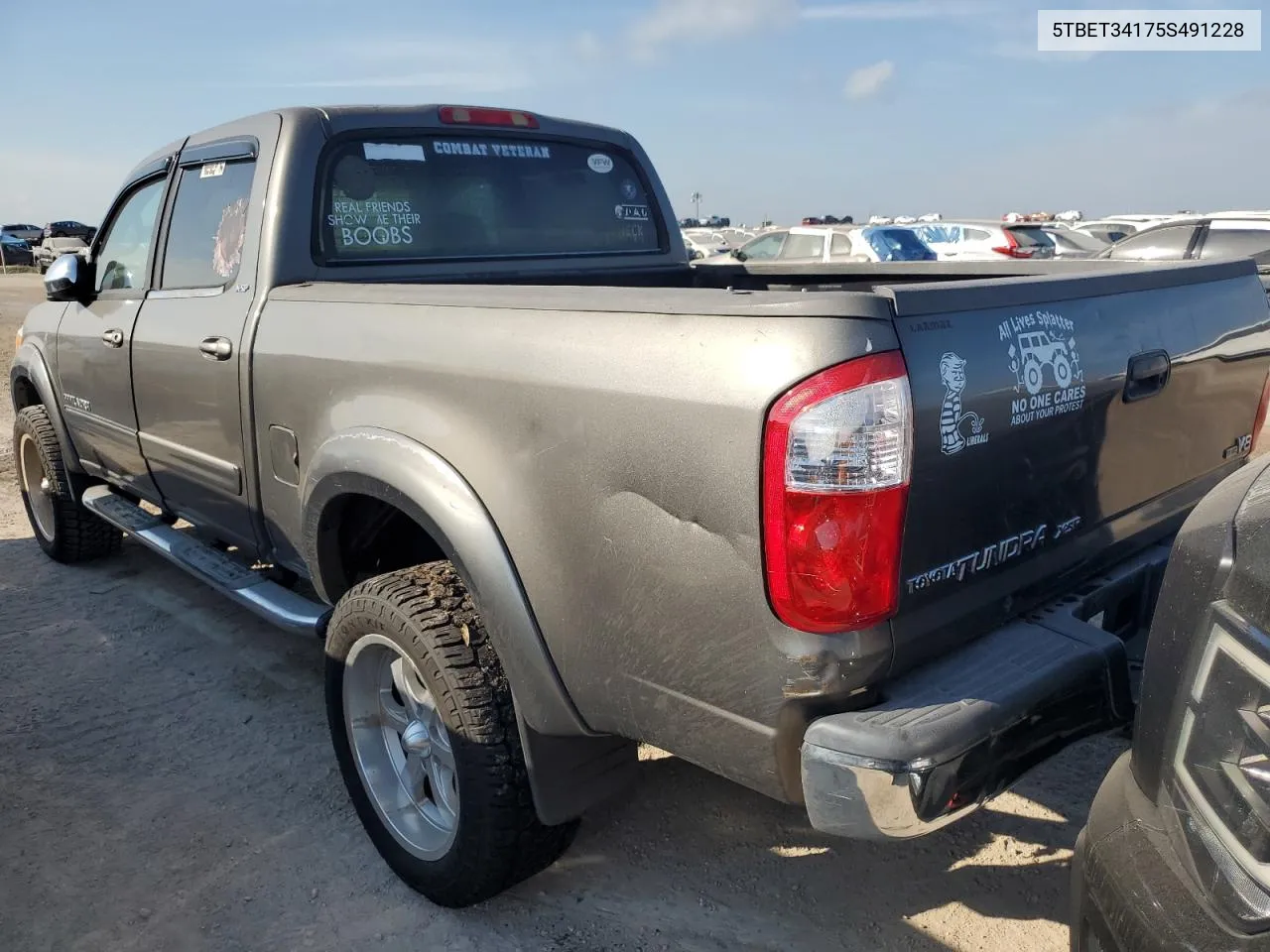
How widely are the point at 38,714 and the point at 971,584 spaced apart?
11.2 ft

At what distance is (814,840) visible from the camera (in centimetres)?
290

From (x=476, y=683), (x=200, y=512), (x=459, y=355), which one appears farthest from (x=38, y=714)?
(x=459, y=355)

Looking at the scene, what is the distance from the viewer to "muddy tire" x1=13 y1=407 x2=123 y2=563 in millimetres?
4957

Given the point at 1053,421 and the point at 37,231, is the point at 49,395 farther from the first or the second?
the point at 37,231

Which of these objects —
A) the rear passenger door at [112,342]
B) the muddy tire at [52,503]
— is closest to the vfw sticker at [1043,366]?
the rear passenger door at [112,342]

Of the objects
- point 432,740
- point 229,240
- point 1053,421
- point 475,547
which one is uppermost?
point 229,240

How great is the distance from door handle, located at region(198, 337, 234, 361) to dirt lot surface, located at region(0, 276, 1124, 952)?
1.35 metres

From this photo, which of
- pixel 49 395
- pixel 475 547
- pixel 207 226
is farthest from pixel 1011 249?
pixel 475 547

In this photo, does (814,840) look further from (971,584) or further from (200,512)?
(200,512)

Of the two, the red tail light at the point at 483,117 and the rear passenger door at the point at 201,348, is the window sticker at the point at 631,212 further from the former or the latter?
the rear passenger door at the point at 201,348

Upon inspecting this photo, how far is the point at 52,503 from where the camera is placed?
17.1ft

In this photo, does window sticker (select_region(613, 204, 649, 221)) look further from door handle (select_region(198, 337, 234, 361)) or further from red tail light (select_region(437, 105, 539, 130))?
door handle (select_region(198, 337, 234, 361))

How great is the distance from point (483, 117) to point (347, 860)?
2603 millimetres

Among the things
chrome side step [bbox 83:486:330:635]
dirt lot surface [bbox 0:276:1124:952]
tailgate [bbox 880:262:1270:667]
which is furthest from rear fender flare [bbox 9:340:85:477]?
tailgate [bbox 880:262:1270:667]
